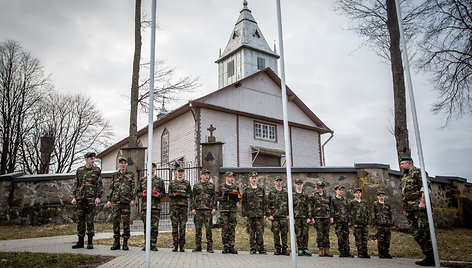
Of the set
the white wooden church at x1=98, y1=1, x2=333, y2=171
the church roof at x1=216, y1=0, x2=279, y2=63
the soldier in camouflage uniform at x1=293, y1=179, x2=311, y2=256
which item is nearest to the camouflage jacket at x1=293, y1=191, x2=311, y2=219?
the soldier in camouflage uniform at x1=293, y1=179, x2=311, y2=256

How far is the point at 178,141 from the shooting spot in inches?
925

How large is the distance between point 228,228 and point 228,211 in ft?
1.27

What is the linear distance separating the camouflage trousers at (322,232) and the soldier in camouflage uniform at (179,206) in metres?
3.02

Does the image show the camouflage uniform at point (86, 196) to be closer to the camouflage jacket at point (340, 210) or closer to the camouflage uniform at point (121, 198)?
the camouflage uniform at point (121, 198)

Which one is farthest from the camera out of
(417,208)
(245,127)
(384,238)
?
(245,127)

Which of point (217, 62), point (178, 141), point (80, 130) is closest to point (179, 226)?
point (178, 141)

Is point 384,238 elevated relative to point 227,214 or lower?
lower

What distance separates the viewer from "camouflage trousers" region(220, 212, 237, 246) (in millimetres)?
8594

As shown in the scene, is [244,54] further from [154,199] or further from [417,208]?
[417,208]

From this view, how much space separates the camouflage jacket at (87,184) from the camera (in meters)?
8.70

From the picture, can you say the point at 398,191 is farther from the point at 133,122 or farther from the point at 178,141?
the point at 178,141

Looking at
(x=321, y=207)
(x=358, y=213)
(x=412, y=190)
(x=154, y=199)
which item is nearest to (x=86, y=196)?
(x=154, y=199)

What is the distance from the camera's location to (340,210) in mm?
8961

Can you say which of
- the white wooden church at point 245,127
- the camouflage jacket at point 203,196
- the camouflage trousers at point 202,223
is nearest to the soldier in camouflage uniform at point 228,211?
the camouflage jacket at point 203,196
